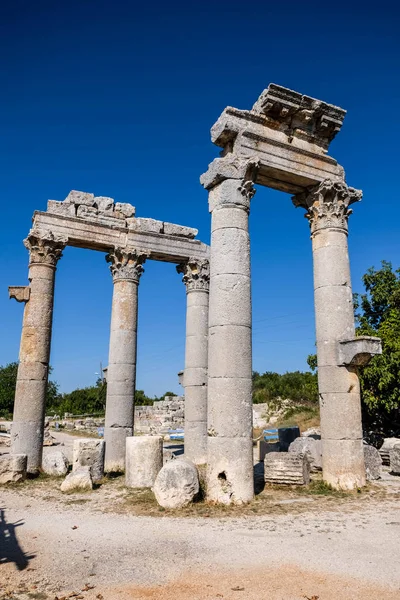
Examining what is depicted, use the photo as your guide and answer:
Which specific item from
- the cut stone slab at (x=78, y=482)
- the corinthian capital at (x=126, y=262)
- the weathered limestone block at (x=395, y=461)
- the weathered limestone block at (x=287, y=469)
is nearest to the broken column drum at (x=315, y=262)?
the weathered limestone block at (x=287, y=469)

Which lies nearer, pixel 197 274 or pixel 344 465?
pixel 344 465

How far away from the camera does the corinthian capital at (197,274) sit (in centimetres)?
1730

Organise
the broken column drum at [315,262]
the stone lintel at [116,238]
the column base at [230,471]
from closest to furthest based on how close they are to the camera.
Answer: the column base at [230,471]
the broken column drum at [315,262]
the stone lintel at [116,238]

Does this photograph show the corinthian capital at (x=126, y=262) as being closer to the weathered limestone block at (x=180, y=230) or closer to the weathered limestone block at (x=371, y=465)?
the weathered limestone block at (x=180, y=230)

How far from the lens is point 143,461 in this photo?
37.3ft

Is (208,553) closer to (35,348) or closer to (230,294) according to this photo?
(230,294)

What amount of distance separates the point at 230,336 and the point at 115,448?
7.24m

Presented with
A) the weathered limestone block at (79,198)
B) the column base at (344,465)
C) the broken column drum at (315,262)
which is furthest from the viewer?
the weathered limestone block at (79,198)

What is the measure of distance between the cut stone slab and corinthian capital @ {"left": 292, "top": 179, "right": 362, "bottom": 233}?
28.4 ft

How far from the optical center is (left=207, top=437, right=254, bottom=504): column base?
9016 millimetres

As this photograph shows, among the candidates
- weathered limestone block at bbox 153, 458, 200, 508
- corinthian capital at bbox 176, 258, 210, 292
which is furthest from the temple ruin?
corinthian capital at bbox 176, 258, 210, 292

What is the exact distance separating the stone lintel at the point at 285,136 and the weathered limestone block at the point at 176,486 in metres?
7.19

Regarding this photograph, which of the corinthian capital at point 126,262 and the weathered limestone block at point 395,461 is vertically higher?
the corinthian capital at point 126,262

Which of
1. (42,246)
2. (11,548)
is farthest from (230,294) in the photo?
(42,246)
